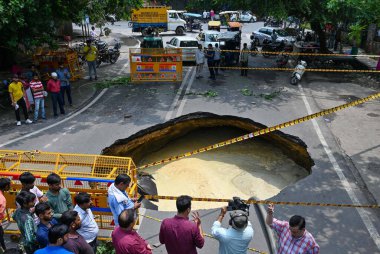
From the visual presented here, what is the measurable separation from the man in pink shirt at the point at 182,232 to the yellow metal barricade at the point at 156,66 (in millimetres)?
11205

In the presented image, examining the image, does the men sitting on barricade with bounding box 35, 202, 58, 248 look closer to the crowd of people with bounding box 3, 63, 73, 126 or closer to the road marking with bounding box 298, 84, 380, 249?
the road marking with bounding box 298, 84, 380, 249

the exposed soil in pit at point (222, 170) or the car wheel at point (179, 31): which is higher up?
the car wheel at point (179, 31)

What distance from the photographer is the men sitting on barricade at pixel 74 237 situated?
4.01m

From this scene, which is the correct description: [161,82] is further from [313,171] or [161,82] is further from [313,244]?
[313,244]

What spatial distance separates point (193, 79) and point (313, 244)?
11.8 meters

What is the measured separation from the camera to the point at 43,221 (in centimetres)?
441

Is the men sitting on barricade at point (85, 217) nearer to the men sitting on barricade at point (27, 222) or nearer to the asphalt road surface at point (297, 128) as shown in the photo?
the men sitting on barricade at point (27, 222)

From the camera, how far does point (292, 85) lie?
1517cm

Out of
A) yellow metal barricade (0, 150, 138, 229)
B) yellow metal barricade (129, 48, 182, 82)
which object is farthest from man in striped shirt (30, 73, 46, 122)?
yellow metal barricade (129, 48, 182, 82)

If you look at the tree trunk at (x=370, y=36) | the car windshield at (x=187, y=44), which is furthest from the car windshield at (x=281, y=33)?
the car windshield at (x=187, y=44)

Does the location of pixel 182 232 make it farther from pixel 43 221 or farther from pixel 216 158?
pixel 216 158

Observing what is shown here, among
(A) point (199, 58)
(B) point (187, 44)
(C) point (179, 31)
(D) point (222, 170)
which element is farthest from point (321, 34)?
(C) point (179, 31)

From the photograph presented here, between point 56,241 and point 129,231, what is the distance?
2.51 feet

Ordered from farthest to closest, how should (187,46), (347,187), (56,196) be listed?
(187,46) → (347,187) → (56,196)
